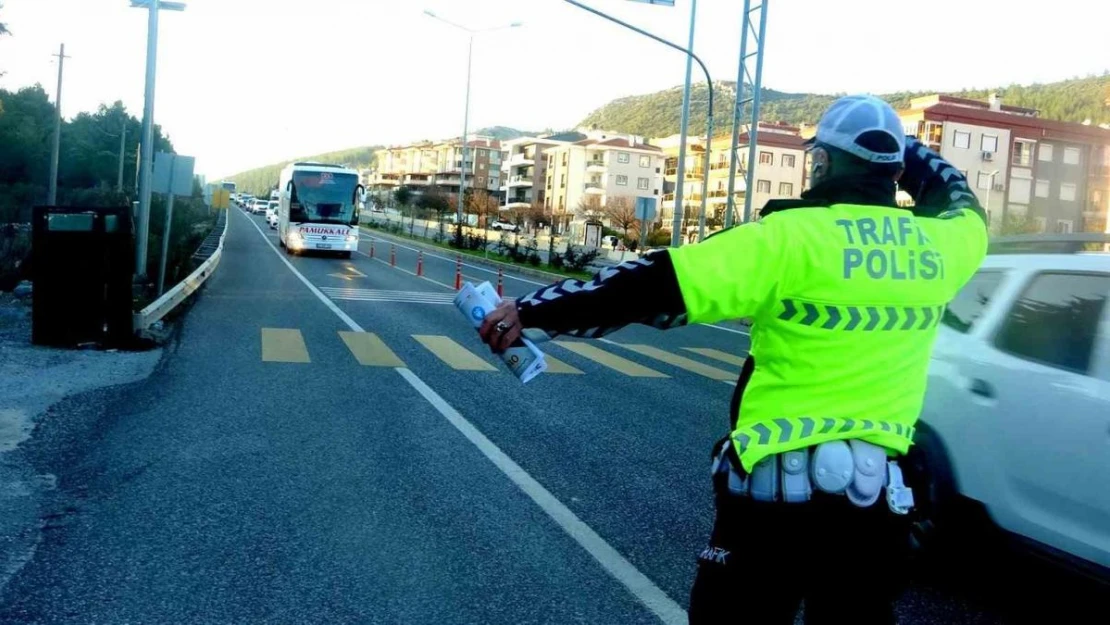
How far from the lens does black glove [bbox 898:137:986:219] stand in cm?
299

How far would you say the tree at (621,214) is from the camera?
79.8 m

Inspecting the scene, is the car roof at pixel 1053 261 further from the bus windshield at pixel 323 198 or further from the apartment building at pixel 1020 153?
the apartment building at pixel 1020 153

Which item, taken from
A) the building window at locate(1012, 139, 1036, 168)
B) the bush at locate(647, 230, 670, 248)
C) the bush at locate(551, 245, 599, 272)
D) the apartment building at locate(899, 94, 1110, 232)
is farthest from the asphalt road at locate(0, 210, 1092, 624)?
the building window at locate(1012, 139, 1036, 168)

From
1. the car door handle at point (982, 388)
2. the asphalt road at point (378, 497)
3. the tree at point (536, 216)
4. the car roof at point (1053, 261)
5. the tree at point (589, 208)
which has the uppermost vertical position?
the tree at point (589, 208)

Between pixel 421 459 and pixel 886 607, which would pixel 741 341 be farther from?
pixel 886 607

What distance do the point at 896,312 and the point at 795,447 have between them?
40cm

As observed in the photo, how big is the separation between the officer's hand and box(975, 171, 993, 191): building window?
77.6m

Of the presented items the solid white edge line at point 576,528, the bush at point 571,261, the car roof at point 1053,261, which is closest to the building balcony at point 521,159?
the bush at point 571,261

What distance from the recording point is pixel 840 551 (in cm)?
242

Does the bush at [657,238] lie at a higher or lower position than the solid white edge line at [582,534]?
higher

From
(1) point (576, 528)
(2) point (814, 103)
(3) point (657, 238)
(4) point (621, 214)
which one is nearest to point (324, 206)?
(3) point (657, 238)

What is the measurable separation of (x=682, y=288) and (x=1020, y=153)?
81723 millimetres

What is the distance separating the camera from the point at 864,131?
8.46ft

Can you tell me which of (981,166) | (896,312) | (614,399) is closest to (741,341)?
(614,399)
